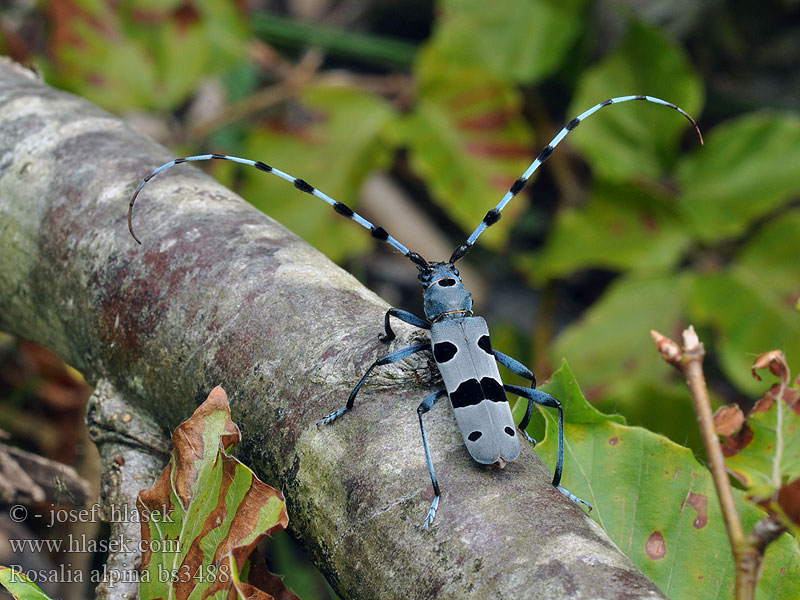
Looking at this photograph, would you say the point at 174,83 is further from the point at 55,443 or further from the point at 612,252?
the point at 612,252

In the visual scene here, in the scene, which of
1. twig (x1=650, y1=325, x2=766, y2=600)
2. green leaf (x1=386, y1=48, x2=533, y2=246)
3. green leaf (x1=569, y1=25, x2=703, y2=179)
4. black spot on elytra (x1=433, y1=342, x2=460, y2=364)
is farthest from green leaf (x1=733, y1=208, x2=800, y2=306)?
twig (x1=650, y1=325, x2=766, y2=600)

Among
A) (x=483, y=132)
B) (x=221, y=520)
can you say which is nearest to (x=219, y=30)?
(x=483, y=132)

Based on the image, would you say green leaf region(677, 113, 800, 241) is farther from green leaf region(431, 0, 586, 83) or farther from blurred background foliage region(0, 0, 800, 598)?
green leaf region(431, 0, 586, 83)

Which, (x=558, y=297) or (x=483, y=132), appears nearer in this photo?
(x=483, y=132)

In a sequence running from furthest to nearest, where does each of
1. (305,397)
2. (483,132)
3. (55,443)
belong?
(483,132) → (55,443) → (305,397)

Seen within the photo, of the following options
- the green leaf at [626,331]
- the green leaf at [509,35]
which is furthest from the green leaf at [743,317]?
the green leaf at [509,35]

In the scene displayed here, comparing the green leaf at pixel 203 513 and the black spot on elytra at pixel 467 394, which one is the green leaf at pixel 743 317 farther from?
the green leaf at pixel 203 513
